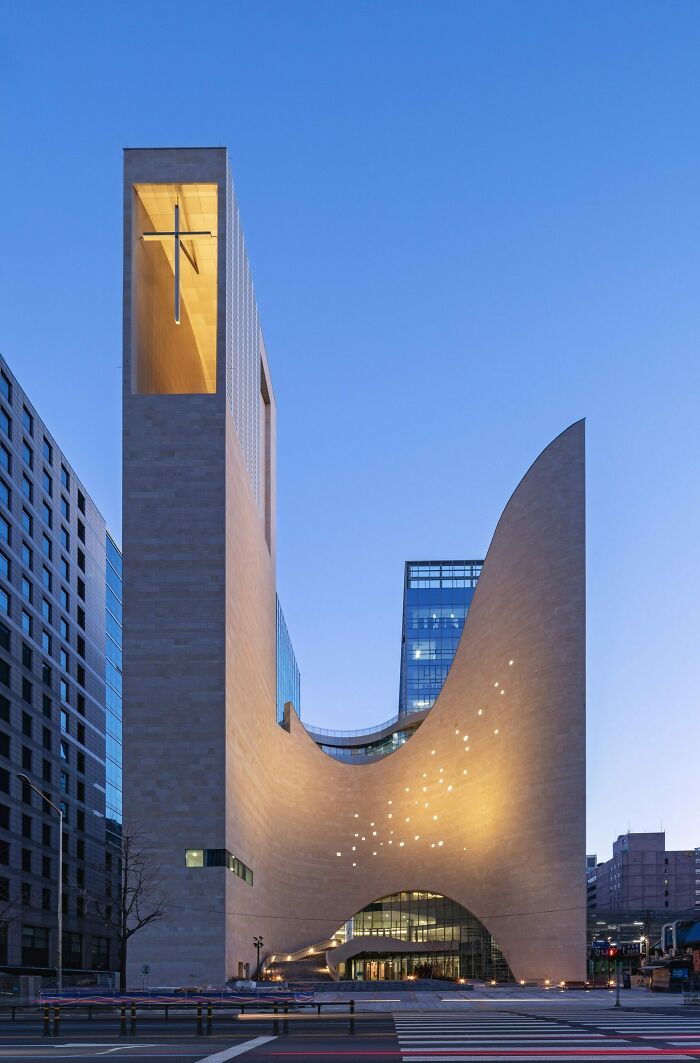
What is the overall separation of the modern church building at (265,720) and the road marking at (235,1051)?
24.0 meters

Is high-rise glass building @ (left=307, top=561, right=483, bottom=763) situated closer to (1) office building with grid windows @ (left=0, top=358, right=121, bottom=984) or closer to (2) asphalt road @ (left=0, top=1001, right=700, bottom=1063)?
(1) office building with grid windows @ (left=0, top=358, right=121, bottom=984)

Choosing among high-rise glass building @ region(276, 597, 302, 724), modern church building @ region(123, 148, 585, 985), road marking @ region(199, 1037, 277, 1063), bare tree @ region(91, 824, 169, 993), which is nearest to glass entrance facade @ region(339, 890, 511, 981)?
modern church building @ region(123, 148, 585, 985)

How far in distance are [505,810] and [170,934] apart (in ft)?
74.8

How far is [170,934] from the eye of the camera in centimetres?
4519

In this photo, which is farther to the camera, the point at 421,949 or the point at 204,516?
the point at 421,949

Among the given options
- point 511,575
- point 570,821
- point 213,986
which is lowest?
point 213,986

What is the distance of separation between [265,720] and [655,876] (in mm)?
110985

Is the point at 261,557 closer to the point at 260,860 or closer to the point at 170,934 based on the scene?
the point at 260,860

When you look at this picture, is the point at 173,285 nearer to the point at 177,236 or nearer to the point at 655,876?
the point at 177,236

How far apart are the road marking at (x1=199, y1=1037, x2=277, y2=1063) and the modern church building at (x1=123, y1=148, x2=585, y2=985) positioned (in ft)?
78.6

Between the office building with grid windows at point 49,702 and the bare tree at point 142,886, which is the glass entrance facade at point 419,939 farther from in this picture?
the bare tree at point 142,886

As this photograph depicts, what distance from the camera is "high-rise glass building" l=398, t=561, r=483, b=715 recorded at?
116688 millimetres

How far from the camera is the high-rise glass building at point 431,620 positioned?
4594 inches

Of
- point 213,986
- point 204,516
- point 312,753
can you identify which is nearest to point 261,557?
point 312,753
